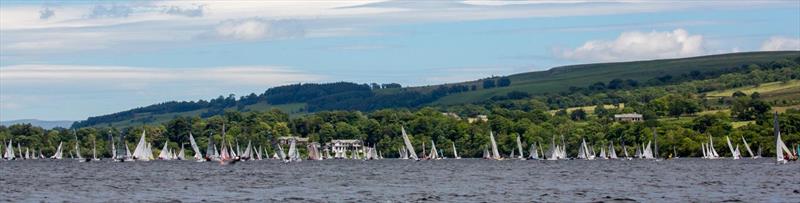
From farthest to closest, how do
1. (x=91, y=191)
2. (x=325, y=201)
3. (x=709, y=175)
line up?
(x=709, y=175)
(x=91, y=191)
(x=325, y=201)

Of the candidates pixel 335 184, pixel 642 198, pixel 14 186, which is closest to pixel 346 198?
pixel 642 198

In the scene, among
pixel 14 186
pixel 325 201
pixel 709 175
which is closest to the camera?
pixel 325 201

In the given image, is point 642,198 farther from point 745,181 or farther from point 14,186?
point 14,186

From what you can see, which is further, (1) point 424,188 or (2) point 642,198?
(1) point 424,188

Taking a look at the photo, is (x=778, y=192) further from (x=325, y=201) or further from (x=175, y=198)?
(x=175, y=198)

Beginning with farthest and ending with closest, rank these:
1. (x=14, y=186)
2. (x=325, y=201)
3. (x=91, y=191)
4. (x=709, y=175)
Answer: (x=709, y=175), (x=14, y=186), (x=91, y=191), (x=325, y=201)

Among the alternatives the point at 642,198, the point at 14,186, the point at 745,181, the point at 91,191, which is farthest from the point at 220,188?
the point at 745,181

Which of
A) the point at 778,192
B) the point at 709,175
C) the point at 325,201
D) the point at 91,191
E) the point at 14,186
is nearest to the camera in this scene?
the point at 325,201

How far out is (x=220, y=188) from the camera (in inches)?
4168

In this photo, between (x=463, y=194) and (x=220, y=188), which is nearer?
(x=463, y=194)

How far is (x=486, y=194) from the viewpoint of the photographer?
9512 cm

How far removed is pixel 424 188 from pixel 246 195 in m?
15.8

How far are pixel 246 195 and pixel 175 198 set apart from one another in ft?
17.1

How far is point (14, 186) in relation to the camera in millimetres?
112000
